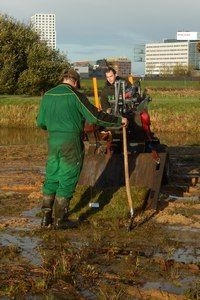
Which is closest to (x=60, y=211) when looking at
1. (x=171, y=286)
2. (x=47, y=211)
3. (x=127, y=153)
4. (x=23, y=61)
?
(x=47, y=211)

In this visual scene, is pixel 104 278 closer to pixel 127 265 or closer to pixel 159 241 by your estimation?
pixel 127 265

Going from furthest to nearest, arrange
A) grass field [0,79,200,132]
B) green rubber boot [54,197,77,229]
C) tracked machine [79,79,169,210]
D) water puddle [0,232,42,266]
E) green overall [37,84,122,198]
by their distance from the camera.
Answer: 1. grass field [0,79,200,132]
2. tracked machine [79,79,169,210]
3. green rubber boot [54,197,77,229]
4. green overall [37,84,122,198]
5. water puddle [0,232,42,266]

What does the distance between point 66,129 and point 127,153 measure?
1.54 meters

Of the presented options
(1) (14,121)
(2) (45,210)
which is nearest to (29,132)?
(1) (14,121)

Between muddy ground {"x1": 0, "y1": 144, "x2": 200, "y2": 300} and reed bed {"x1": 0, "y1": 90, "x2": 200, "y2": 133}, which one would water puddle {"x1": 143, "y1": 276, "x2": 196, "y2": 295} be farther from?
reed bed {"x1": 0, "y1": 90, "x2": 200, "y2": 133}

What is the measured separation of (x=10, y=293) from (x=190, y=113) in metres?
21.2

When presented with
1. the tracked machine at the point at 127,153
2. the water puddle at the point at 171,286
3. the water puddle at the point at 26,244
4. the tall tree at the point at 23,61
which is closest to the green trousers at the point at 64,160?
the water puddle at the point at 26,244

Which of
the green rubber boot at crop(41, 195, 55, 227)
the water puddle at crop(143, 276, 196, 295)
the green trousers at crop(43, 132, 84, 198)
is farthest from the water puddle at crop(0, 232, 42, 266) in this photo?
the water puddle at crop(143, 276, 196, 295)

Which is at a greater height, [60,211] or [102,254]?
[60,211]

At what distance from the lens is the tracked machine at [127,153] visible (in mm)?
8609

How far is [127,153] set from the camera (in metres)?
8.52

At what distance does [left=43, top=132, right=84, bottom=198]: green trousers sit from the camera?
7270 mm

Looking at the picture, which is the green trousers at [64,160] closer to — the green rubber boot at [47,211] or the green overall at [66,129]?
the green overall at [66,129]

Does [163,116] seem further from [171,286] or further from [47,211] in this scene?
[171,286]
